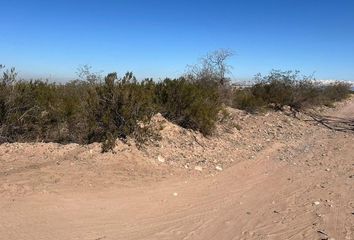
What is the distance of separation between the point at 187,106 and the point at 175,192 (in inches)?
228

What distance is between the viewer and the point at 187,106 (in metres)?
13.6

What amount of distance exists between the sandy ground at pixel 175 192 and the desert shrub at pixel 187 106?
0.64m

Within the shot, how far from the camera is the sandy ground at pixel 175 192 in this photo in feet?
20.4

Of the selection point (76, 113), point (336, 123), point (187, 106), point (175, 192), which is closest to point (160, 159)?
point (175, 192)

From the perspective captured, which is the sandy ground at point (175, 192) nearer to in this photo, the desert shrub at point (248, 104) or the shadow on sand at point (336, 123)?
the shadow on sand at point (336, 123)

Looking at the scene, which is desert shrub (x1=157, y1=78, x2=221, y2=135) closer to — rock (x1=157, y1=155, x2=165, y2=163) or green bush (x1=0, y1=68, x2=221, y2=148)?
green bush (x1=0, y1=68, x2=221, y2=148)

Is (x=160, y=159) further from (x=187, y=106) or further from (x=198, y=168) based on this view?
(x=187, y=106)

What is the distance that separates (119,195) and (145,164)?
180 cm

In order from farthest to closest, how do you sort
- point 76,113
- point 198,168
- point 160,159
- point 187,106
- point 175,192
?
1. point 187,106
2. point 76,113
3. point 160,159
4. point 198,168
5. point 175,192

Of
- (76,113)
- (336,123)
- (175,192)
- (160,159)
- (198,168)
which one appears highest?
(76,113)

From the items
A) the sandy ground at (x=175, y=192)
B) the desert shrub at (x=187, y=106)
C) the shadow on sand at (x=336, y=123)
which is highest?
the desert shrub at (x=187, y=106)

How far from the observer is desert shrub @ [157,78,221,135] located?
12.9 meters

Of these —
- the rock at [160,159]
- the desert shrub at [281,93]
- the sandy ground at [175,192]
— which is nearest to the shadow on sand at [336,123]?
the desert shrub at [281,93]

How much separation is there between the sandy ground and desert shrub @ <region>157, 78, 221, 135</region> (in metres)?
0.64
